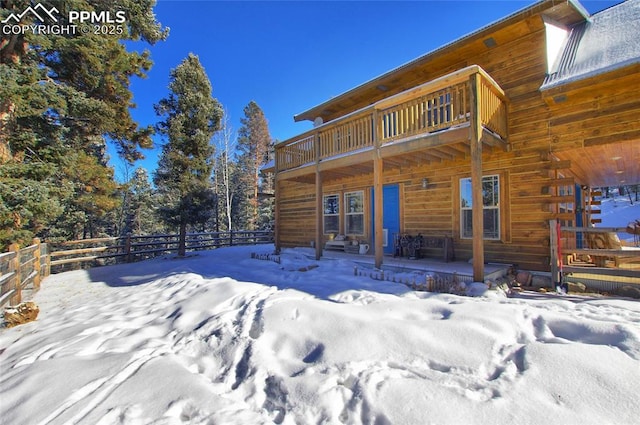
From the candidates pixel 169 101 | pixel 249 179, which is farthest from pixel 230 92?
pixel 169 101

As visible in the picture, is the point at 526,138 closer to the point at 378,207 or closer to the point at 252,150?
the point at 378,207

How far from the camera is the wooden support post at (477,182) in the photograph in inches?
204

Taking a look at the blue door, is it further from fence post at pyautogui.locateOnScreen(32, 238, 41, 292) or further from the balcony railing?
fence post at pyautogui.locateOnScreen(32, 238, 41, 292)

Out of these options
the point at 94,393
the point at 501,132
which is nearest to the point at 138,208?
the point at 94,393

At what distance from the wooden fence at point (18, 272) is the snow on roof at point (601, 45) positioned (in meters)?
11.1

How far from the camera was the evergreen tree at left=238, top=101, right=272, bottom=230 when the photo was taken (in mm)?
27797

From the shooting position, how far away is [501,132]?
655 cm

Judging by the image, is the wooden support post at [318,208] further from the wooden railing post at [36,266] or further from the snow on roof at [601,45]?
the wooden railing post at [36,266]

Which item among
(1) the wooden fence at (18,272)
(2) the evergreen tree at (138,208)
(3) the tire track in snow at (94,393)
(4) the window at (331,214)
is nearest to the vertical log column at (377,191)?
(4) the window at (331,214)

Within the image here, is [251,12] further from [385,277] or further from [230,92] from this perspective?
[230,92]

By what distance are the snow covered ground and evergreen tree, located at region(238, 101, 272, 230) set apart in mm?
23284

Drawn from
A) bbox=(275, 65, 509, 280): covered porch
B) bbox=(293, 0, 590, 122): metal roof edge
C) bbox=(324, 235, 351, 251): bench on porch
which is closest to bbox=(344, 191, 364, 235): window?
bbox=(324, 235, 351, 251): bench on porch

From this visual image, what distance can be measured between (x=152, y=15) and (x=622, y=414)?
1564 cm

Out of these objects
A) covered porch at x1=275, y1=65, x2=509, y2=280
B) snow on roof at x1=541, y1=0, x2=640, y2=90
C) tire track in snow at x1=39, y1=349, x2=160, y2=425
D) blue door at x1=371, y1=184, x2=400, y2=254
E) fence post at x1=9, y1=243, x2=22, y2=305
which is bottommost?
tire track in snow at x1=39, y1=349, x2=160, y2=425
